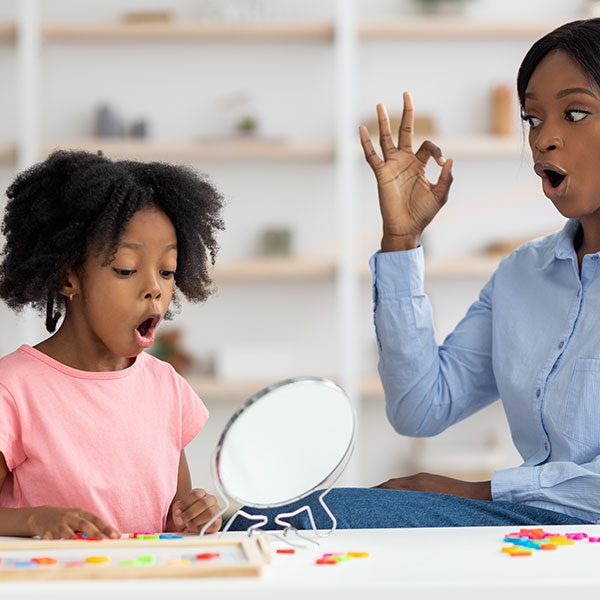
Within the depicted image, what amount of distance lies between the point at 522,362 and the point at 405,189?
0.34 m

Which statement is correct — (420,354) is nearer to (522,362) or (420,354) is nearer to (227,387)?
(522,362)

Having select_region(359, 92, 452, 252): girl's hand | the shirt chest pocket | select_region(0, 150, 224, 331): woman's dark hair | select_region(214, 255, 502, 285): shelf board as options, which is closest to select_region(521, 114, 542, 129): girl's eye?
select_region(359, 92, 452, 252): girl's hand

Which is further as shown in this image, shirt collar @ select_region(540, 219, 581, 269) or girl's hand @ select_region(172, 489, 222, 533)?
shirt collar @ select_region(540, 219, 581, 269)

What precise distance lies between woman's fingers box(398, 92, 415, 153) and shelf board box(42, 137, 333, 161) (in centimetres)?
209

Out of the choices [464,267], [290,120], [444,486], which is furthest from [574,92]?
[290,120]

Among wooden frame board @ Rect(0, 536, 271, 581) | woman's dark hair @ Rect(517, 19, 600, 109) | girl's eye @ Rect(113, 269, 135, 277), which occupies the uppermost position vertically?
woman's dark hair @ Rect(517, 19, 600, 109)

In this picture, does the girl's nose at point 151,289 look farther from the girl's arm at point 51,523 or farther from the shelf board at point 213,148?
the shelf board at point 213,148

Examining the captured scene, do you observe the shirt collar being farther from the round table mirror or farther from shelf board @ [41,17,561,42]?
shelf board @ [41,17,561,42]

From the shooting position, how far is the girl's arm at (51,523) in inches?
37.8

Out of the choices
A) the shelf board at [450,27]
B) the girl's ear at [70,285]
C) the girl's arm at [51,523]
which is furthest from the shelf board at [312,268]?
the girl's arm at [51,523]

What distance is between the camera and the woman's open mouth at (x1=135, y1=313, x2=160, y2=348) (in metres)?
1.18

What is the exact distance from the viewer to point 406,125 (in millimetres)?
1483

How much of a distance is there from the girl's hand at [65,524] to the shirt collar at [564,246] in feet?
2.73

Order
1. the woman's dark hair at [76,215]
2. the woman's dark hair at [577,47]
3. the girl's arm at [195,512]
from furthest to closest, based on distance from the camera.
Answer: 1. the woman's dark hair at [577,47]
2. the woman's dark hair at [76,215]
3. the girl's arm at [195,512]
